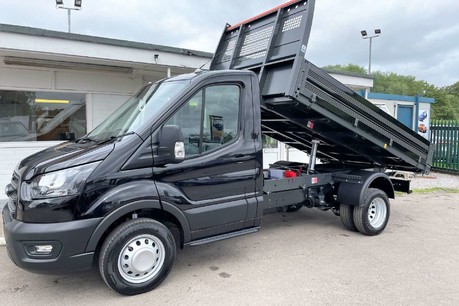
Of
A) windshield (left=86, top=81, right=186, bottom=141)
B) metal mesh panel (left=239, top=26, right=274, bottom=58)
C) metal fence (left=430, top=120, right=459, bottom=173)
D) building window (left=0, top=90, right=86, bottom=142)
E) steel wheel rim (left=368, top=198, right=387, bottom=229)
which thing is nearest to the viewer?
windshield (left=86, top=81, right=186, bottom=141)

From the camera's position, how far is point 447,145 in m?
13.5

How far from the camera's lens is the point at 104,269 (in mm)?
3553

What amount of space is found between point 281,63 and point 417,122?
13.1 meters

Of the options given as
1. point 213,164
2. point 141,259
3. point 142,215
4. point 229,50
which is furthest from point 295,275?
point 229,50

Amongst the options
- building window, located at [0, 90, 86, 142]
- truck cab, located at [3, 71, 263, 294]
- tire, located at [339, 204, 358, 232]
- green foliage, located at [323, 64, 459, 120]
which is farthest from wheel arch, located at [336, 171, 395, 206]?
green foliage, located at [323, 64, 459, 120]

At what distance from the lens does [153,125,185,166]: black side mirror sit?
364cm

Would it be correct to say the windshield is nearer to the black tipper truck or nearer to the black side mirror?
the black tipper truck

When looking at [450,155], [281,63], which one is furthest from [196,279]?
[450,155]

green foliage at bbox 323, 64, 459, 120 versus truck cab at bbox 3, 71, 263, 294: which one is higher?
green foliage at bbox 323, 64, 459, 120

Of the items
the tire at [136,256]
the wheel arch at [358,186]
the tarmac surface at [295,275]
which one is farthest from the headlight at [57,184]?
the wheel arch at [358,186]

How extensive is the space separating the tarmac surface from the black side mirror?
1.40 meters

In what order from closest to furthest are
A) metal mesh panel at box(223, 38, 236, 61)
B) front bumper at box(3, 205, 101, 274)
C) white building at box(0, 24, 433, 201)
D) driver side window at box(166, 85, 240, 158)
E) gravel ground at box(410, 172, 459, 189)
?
front bumper at box(3, 205, 101, 274) → driver side window at box(166, 85, 240, 158) → metal mesh panel at box(223, 38, 236, 61) → white building at box(0, 24, 433, 201) → gravel ground at box(410, 172, 459, 189)

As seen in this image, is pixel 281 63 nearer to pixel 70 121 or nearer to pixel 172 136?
pixel 172 136

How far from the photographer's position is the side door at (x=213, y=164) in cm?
397
